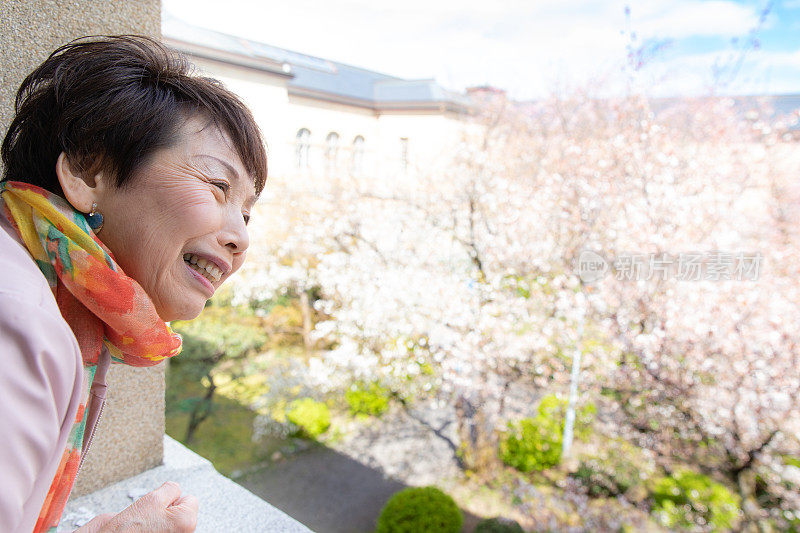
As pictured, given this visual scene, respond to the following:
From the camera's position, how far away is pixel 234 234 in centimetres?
88

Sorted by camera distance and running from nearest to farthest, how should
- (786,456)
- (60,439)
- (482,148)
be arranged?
(60,439), (786,456), (482,148)

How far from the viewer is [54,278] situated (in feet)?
2.22

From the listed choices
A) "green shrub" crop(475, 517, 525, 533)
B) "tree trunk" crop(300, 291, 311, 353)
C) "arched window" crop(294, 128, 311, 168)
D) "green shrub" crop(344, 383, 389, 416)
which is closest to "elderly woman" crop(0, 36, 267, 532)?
"green shrub" crop(475, 517, 525, 533)

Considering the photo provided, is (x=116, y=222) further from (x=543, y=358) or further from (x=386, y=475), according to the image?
(x=386, y=475)

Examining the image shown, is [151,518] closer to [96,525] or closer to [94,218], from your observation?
[96,525]

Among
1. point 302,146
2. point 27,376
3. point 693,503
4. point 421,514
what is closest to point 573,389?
point 693,503

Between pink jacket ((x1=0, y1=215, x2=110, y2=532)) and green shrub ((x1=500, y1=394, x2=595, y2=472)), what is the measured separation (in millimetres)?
7126

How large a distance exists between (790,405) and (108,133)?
5744 millimetres

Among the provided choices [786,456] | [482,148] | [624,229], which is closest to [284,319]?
[482,148]

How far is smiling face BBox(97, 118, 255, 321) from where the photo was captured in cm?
77

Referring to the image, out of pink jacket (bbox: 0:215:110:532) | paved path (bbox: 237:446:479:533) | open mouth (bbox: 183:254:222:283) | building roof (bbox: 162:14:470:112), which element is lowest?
paved path (bbox: 237:446:479:533)

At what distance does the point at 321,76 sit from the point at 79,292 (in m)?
21.0

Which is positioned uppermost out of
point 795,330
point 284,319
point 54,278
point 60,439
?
point 54,278

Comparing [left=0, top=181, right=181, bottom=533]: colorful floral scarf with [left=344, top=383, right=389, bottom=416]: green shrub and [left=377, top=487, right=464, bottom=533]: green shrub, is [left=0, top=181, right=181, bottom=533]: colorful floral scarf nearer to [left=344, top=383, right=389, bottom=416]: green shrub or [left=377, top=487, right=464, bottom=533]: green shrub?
[left=377, top=487, right=464, bottom=533]: green shrub
